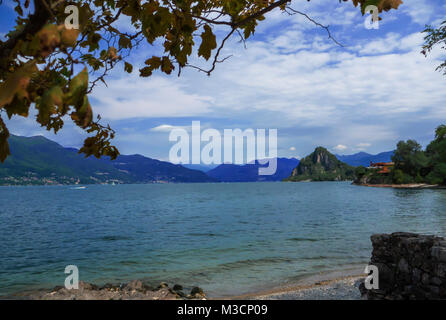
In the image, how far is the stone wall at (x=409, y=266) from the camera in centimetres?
712

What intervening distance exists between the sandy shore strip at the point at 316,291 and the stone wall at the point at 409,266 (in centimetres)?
122

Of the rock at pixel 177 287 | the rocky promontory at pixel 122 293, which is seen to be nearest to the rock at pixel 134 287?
the rocky promontory at pixel 122 293

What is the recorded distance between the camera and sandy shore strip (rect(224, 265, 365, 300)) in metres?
9.96

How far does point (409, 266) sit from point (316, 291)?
389 cm

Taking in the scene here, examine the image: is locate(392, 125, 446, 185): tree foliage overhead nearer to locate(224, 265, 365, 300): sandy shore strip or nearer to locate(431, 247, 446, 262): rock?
locate(224, 265, 365, 300): sandy shore strip

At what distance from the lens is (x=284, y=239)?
24281 mm

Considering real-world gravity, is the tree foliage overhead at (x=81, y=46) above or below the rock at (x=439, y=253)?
above

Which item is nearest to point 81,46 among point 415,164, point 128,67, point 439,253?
point 128,67

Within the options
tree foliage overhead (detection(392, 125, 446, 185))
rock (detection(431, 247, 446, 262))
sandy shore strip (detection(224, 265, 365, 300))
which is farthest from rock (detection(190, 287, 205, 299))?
tree foliage overhead (detection(392, 125, 446, 185))

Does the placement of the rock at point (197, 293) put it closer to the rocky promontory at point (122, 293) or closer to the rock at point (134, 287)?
the rocky promontory at point (122, 293)

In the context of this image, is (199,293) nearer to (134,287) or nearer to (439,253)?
(134,287)

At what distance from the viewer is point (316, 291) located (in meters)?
10.7

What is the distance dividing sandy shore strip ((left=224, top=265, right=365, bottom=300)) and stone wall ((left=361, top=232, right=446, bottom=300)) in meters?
1.22
